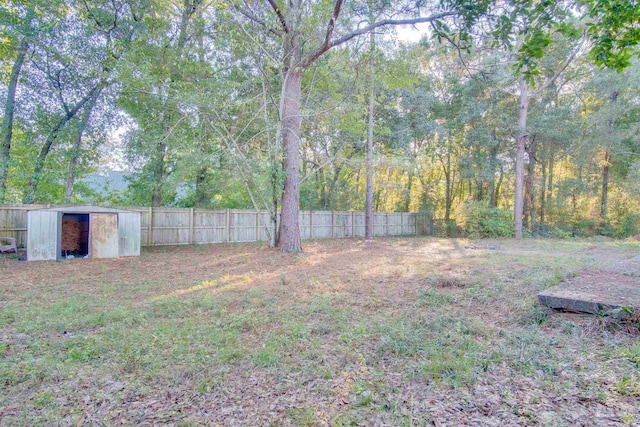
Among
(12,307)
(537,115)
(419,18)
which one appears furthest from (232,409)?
(537,115)

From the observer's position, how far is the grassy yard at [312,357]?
2.07 metres

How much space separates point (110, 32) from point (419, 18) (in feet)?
29.7

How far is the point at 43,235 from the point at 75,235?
1400 mm

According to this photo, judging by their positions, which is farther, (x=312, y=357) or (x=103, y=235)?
(x=103, y=235)

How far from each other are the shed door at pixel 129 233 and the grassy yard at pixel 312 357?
3.54m

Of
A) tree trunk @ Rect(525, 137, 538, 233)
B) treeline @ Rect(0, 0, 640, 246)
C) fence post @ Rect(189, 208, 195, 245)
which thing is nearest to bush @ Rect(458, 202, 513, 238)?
treeline @ Rect(0, 0, 640, 246)

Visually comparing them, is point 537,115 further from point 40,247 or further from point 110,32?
point 40,247

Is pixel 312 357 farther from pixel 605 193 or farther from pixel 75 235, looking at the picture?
pixel 605 193

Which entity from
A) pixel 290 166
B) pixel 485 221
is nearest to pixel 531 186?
pixel 485 221

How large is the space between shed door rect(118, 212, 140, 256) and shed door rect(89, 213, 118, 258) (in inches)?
7.6

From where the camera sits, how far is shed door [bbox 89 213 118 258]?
329 inches

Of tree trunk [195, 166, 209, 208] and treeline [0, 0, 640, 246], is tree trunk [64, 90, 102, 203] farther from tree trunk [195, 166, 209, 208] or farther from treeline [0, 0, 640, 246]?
tree trunk [195, 166, 209, 208]

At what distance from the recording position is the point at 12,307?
4.30 metres

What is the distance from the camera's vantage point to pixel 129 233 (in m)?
9.01
